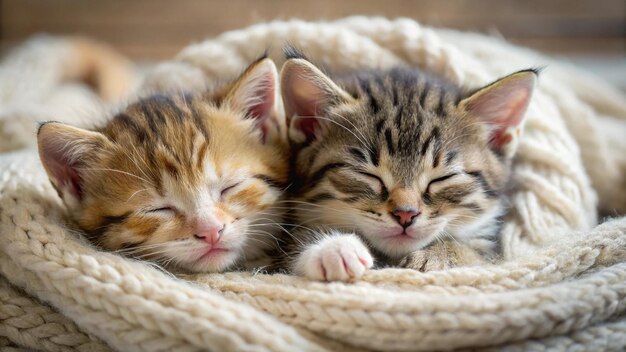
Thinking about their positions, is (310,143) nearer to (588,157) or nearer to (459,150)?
(459,150)

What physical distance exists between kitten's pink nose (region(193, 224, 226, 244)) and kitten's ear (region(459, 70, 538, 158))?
1.89 feet

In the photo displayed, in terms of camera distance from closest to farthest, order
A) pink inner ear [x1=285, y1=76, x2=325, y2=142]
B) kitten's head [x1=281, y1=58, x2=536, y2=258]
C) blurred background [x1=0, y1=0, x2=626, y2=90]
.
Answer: kitten's head [x1=281, y1=58, x2=536, y2=258] → pink inner ear [x1=285, y1=76, x2=325, y2=142] → blurred background [x1=0, y1=0, x2=626, y2=90]

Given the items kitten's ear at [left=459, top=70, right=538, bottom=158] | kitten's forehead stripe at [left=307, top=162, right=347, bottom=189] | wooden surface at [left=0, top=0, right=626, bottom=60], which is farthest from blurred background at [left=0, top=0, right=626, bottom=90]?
kitten's forehead stripe at [left=307, top=162, right=347, bottom=189]

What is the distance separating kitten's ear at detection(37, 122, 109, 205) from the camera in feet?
3.67

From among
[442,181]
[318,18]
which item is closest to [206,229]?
[442,181]

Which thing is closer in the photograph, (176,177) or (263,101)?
(176,177)

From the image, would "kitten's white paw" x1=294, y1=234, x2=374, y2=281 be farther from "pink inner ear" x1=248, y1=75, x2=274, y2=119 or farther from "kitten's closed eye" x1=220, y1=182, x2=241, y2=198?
"pink inner ear" x1=248, y1=75, x2=274, y2=119

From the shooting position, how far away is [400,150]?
1155 mm

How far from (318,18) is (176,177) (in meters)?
1.42

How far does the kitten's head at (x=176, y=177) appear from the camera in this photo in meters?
1.11

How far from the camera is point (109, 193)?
1.16 metres

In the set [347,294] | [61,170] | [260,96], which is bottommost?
[347,294]

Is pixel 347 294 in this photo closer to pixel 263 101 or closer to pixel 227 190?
pixel 227 190

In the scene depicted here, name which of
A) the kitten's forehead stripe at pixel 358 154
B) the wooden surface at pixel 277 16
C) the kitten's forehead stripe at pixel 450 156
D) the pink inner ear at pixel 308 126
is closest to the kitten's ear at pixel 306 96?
the pink inner ear at pixel 308 126
